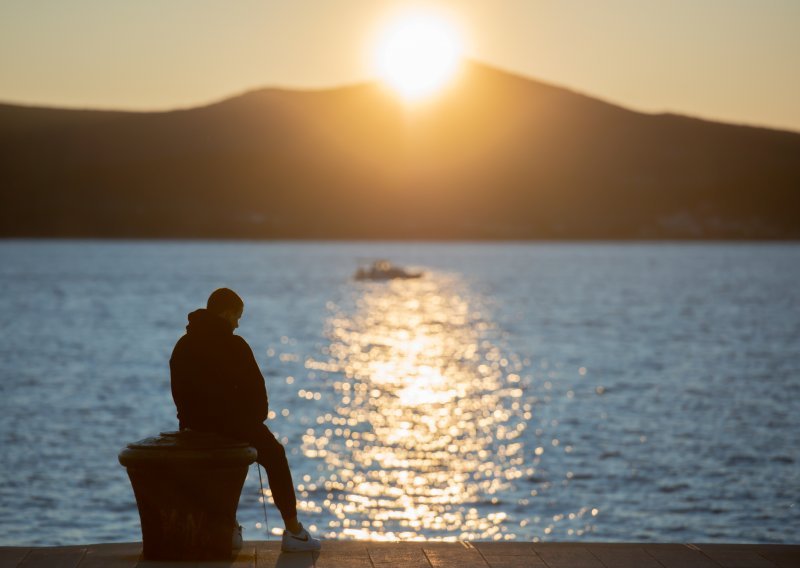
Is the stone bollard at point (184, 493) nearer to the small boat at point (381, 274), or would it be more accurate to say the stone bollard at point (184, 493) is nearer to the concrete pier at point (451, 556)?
the concrete pier at point (451, 556)

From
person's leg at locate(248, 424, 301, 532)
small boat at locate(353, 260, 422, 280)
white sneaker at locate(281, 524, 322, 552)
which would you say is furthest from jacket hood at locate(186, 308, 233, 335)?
small boat at locate(353, 260, 422, 280)

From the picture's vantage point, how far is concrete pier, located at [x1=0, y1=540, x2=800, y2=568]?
8547mm

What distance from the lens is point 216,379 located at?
8.93 meters

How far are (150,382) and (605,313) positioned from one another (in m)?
53.2

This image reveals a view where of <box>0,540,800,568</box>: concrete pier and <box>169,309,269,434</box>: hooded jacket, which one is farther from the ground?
<box>169,309,269,434</box>: hooded jacket

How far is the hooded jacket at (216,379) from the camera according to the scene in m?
8.93

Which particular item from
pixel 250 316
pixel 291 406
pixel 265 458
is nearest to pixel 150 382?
pixel 291 406

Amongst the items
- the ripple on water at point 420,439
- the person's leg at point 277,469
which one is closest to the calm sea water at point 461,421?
the ripple on water at point 420,439

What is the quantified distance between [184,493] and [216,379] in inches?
30.3

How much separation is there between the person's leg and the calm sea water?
29.5 ft

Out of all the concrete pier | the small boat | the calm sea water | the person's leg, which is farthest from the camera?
the small boat

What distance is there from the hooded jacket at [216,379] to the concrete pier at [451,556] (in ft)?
2.97

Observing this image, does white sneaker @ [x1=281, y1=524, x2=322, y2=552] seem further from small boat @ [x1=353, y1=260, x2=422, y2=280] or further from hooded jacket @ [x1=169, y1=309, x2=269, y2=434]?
small boat @ [x1=353, y1=260, x2=422, y2=280]

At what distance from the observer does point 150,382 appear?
4188cm
